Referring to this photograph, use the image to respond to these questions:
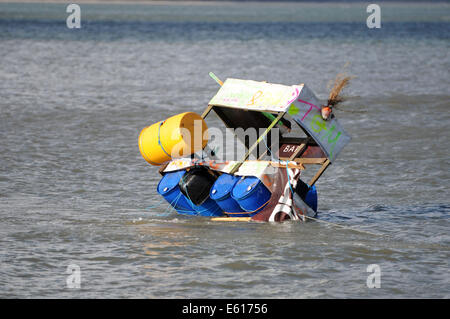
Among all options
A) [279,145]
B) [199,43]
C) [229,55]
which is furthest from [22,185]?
[199,43]

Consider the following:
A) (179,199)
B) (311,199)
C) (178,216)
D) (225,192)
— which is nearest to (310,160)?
(311,199)

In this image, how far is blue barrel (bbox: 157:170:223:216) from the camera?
996cm

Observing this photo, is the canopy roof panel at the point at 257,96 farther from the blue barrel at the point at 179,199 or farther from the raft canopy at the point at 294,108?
the blue barrel at the point at 179,199

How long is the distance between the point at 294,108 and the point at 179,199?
6.35ft

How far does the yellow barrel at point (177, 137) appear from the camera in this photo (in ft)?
31.3

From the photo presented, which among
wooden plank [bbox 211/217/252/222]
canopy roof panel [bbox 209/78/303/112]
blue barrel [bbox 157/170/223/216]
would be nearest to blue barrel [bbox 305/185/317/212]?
wooden plank [bbox 211/217/252/222]

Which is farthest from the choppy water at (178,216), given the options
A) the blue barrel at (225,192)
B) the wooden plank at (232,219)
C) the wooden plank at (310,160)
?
the wooden plank at (310,160)

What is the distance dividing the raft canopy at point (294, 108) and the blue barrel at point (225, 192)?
791 millimetres

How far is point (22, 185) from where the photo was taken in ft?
39.1

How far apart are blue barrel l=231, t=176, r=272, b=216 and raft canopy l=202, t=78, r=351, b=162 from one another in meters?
0.69

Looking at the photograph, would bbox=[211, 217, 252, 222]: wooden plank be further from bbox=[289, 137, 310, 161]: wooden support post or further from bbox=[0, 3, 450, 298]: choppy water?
bbox=[289, 137, 310, 161]: wooden support post
